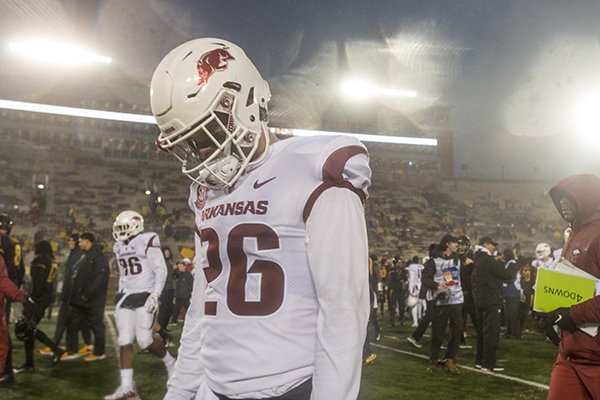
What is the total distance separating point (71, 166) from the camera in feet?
110

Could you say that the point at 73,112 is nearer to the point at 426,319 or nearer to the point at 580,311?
the point at 426,319

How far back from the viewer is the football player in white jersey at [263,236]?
1483 mm

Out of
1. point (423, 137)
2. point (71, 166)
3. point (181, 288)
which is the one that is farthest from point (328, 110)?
point (181, 288)

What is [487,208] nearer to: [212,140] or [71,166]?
[71,166]

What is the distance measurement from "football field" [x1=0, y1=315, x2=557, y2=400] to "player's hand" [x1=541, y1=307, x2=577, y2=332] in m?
3.69

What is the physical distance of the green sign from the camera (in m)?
3.10

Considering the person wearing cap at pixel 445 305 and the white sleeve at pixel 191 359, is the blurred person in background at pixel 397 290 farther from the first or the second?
the white sleeve at pixel 191 359

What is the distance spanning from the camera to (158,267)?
6.73 metres

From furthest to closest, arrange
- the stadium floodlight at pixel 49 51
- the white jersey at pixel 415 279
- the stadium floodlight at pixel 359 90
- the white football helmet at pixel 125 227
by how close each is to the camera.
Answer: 1. the stadium floodlight at pixel 359 90
2. the stadium floodlight at pixel 49 51
3. the white jersey at pixel 415 279
4. the white football helmet at pixel 125 227

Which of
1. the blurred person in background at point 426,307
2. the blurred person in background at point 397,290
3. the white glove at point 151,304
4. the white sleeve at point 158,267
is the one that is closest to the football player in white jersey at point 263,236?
the white glove at point 151,304

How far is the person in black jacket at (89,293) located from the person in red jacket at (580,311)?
7047 millimetres

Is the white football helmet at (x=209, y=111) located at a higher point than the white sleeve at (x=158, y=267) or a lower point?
higher

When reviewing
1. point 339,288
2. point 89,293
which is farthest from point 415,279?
point 339,288

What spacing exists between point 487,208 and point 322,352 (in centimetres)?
3822
